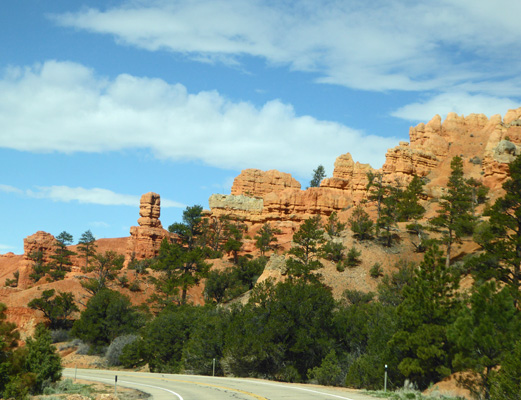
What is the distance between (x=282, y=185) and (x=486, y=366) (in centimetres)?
9907

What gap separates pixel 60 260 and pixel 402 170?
195 ft

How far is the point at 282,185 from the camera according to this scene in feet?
394

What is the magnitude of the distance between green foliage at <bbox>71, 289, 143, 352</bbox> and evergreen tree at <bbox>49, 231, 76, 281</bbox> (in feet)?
106

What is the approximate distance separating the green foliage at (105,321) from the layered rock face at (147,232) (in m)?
37.9

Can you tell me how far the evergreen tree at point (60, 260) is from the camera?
90.4 metres

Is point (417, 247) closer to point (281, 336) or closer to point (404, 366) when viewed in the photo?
point (281, 336)

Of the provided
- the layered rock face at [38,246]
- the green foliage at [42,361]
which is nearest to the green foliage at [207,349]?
the green foliage at [42,361]

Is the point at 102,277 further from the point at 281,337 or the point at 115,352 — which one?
the point at 281,337

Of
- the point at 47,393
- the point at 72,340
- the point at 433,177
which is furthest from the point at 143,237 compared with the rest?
the point at 47,393

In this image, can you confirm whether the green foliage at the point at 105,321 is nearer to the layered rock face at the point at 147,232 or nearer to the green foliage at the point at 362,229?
the green foliage at the point at 362,229

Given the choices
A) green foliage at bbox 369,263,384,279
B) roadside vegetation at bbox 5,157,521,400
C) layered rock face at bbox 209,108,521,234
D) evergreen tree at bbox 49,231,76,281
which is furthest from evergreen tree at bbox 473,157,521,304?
evergreen tree at bbox 49,231,76,281

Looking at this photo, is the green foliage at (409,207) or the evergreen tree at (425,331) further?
the green foliage at (409,207)

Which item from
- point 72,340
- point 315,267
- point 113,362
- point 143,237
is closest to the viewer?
point 113,362

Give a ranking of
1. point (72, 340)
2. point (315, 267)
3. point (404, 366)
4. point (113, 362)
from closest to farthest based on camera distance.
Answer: point (404, 366) < point (113, 362) < point (315, 267) < point (72, 340)
